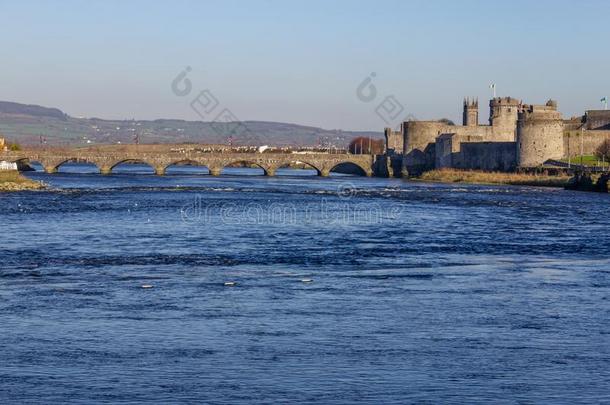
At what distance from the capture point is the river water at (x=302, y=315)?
47.1ft

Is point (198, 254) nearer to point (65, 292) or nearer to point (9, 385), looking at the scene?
point (65, 292)

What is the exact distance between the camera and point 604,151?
9825cm

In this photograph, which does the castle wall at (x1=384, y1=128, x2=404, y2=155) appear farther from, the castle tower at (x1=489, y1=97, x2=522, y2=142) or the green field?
the green field

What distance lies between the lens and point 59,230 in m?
37.4

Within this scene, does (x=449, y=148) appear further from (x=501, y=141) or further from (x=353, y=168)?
(x=353, y=168)

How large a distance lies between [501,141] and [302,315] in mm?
90786

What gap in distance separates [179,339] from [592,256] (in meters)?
15.7

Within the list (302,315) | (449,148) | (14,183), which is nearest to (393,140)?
(449,148)

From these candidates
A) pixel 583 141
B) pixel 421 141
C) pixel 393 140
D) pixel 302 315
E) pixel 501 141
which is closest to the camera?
pixel 302 315

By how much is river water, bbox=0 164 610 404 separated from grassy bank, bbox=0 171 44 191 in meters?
32.7

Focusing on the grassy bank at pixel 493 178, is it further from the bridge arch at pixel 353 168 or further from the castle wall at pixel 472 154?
the bridge arch at pixel 353 168

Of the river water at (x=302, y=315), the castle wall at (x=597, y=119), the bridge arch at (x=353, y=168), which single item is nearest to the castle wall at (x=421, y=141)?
the bridge arch at (x=353, y=168)

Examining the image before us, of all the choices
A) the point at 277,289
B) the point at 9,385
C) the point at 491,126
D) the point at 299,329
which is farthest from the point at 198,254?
the point at 491,126

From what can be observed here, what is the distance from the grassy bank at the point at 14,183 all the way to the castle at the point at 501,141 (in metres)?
38.8
